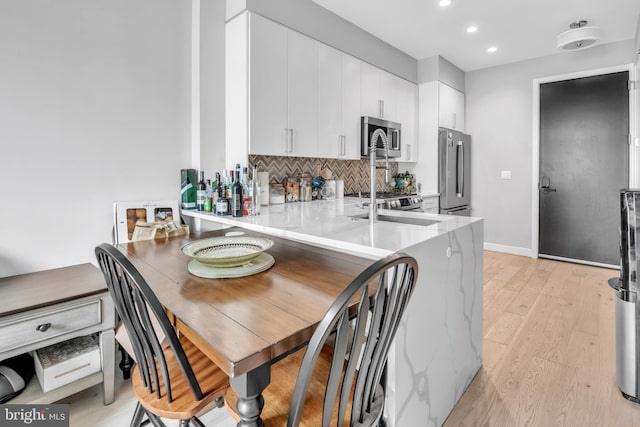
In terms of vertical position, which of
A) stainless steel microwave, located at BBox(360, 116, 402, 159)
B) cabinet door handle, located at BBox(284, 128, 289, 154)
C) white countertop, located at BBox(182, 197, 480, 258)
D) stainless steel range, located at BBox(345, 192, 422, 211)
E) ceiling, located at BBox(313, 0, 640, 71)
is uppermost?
ceiling, located at BBox(313, 0, 640, 71)

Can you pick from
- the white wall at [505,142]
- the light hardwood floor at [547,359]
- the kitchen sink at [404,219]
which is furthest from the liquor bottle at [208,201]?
the white wall at [505,142]

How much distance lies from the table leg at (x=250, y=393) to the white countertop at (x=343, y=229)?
617 millimetres

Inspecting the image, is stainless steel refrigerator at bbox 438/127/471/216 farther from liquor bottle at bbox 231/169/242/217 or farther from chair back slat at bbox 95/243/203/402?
chair back slat at bbox 95/243/203/402

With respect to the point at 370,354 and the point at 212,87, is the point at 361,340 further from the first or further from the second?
the point at 212,87

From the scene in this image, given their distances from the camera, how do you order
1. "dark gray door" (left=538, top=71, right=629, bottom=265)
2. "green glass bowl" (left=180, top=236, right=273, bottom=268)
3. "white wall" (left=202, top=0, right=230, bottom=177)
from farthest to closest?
"dark gray door" (left=538, top=71, right=629, bottom=265) < "white wall" (left=202, top=0, right=230, bottom=177) < "green glass bowl" (left=180, top=236, right=273, bottom=268)

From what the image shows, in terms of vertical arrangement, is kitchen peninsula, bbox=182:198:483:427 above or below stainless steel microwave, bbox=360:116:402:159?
A: below

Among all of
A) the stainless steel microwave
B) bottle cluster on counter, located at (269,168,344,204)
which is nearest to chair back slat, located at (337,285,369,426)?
bottle cluster on counter, located at (269,168,344,204)

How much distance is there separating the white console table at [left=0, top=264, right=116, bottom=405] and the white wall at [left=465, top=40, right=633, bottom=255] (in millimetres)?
4836

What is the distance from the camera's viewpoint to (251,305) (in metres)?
1.00

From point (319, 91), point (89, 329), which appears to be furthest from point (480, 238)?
point (89, 329)

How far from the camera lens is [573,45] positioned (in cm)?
356

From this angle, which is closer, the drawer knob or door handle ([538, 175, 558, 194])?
the drawer knob

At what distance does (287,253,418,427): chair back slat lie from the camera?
0.71 meters

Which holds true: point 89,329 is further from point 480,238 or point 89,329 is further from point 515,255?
point 515,255
